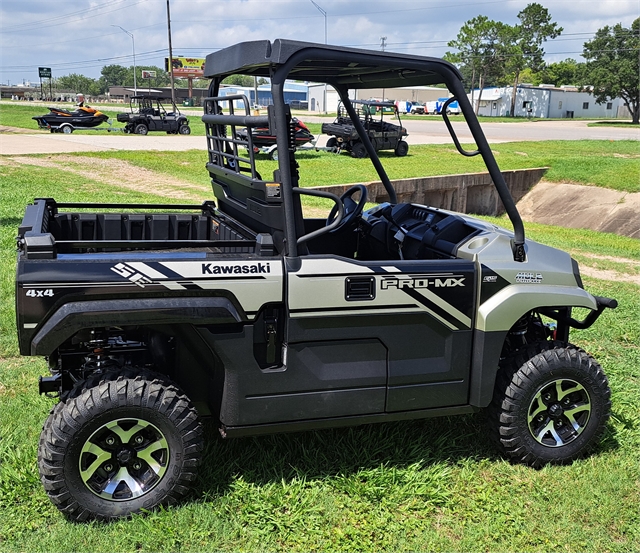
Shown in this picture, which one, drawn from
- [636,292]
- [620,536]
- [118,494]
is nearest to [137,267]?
[118,494]

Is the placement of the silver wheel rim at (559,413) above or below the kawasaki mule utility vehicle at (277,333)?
below

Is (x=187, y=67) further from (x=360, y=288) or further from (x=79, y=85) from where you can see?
(x=360, y=288)

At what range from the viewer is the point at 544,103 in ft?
229

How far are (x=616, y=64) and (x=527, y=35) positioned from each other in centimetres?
1931

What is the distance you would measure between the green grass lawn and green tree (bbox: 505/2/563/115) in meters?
67.1

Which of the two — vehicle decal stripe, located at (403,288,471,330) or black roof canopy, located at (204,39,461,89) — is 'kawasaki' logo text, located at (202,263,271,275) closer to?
vehicle decal stripe, located at (403,288,471,330)

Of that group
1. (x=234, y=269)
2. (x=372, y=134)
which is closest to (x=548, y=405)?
(x=234, y=269)

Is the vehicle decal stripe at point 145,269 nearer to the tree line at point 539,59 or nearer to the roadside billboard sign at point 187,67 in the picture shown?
the tree line at point 539,59

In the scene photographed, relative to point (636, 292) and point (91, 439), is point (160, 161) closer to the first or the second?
point (636, 292)

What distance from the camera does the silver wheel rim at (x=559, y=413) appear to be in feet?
12.8

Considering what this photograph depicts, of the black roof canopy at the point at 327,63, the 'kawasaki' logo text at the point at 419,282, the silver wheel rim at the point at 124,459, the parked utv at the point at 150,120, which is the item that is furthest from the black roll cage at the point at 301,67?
the parked utv at the point at 150,120

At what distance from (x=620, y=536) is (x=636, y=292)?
5561mm

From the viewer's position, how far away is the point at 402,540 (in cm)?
327

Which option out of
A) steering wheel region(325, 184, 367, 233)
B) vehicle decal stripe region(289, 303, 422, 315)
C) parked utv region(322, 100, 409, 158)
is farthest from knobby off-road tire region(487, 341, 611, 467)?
parked utv region(322, 100, 409, 158)
